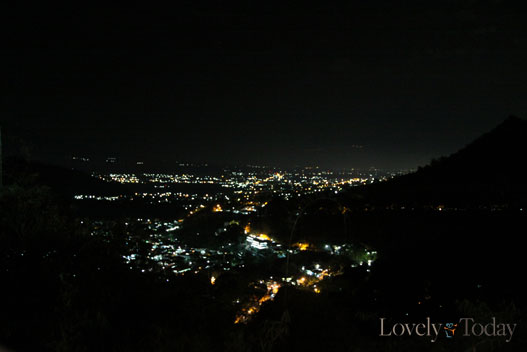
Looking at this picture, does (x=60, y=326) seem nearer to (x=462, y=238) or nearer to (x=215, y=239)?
(x=462, y=238)

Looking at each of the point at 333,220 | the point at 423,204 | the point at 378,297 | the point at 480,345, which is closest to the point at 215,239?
the point at 333,220

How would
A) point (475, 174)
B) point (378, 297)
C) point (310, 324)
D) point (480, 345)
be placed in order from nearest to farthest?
point (480, 345), point (310, 324), point (378, 297), point (475, 174)

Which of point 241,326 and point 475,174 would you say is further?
point 475,174

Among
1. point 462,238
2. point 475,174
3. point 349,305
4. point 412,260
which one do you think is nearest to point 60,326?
point 349,305

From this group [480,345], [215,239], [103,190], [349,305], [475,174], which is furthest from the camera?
[103,190]

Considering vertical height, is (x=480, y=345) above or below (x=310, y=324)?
above

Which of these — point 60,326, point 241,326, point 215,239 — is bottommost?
point 215,239
